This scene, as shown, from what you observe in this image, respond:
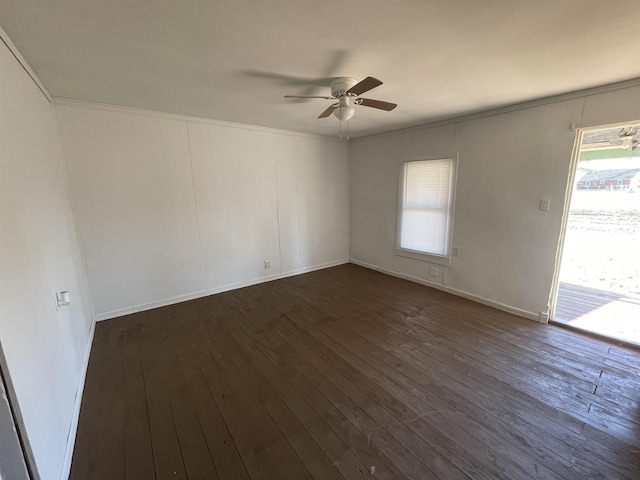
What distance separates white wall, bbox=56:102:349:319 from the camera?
300 cm

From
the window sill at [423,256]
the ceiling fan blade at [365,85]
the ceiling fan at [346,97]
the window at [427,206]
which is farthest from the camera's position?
the window sill at [423,256]

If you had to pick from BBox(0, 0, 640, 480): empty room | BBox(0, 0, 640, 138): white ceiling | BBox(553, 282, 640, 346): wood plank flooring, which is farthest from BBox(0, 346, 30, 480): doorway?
BBox(553, 282, 640, 346): wood plank flooring

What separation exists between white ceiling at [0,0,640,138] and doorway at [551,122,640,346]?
1.05m

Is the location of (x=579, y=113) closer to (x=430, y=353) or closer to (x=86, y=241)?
(x=430, y=353)

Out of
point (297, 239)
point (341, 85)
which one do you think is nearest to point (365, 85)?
point (341, 85)

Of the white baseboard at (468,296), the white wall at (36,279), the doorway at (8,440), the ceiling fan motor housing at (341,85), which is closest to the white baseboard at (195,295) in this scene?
the white wall at (36,279)

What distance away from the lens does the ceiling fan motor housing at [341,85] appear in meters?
2.22

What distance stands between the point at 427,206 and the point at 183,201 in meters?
3.59

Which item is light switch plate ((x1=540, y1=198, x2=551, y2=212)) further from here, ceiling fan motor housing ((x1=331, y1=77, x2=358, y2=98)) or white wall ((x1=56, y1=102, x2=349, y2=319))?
white wall ((x1=56, y1=102, x2=349, y2=319))

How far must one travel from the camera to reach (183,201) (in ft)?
11.7

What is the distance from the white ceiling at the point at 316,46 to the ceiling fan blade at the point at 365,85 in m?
0.18

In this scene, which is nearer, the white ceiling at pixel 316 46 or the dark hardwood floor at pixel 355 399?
the white ceiling at pixel 316 46

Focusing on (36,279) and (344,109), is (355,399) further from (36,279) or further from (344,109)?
(344,109)

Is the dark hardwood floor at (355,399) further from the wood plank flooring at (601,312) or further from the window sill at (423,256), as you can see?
the window sill at (423,256)
